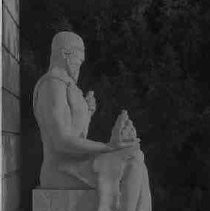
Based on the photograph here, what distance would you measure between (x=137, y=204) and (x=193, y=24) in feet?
9.11

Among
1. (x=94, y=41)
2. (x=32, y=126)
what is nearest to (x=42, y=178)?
(x=32, y=126)

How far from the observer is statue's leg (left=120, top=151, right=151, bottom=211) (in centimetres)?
408

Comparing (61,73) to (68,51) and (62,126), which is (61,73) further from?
(62,126)

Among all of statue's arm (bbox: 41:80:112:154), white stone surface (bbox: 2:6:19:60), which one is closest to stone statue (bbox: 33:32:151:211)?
statue's arm (bbox: 41:80:112:154)

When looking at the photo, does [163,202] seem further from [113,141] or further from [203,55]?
[113,141]

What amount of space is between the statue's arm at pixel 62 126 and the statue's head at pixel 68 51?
0.24 m

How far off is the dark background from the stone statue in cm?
203

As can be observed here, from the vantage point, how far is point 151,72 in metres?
6.39

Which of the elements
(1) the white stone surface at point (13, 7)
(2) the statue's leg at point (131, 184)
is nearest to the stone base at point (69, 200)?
(2) the statue's leg at point (131, 184)

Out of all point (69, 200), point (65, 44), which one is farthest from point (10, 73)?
point (69, 200)

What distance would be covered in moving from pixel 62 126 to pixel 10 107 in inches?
61.6

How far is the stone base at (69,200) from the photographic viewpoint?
414cm

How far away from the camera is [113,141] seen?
13.5 ft

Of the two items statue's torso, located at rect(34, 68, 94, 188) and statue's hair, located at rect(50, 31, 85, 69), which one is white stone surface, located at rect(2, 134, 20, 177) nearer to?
statue's torso, located at rect(34, 68, 94, 188)
